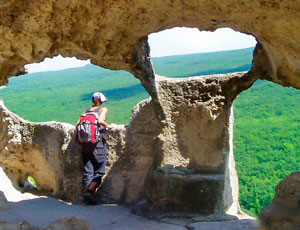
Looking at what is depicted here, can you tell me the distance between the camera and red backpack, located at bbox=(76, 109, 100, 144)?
4.55 m

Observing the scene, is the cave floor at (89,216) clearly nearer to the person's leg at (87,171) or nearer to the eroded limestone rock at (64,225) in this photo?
the person's leg at (87,171)

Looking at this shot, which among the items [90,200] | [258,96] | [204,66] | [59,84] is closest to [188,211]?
[90,200]

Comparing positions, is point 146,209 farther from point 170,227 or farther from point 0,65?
point 0,65

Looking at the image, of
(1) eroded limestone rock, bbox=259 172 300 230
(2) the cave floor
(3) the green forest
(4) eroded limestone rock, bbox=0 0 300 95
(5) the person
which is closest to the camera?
(1) eroded limestone rock, bbox=259 172 300 230

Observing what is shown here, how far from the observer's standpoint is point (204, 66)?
1031cm

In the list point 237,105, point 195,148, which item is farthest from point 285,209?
point 237,105

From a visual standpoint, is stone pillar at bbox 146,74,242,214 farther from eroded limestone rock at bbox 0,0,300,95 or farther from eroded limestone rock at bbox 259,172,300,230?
eroded limestone rock at bbox 259,172,300,230

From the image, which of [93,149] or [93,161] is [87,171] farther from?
[93,149]

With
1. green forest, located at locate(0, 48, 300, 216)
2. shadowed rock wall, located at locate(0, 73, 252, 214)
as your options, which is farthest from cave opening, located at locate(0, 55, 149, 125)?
shadowed rock wall, located at locate(0, 73, 252, 214)

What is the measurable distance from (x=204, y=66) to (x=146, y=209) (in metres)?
6.29

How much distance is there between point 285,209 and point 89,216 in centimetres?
194

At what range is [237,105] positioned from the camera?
8.43m

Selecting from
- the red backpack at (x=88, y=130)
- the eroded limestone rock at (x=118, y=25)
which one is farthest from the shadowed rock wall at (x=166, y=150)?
the eroded limestone rock at (x=118, y=25)

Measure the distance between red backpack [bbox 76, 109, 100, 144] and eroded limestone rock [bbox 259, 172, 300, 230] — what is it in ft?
6.66
